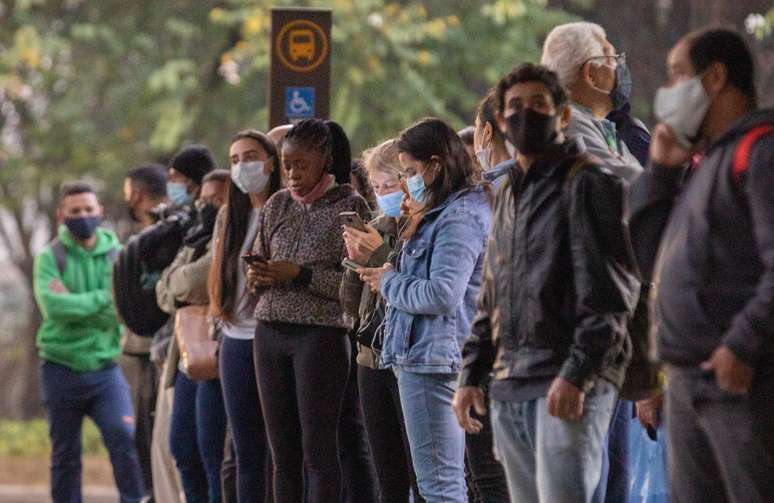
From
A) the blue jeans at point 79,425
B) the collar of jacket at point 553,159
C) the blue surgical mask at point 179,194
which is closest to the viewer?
the collar of jacket at point 553,159

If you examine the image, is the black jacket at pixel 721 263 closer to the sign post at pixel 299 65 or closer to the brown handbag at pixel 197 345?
the brown handbag at pixel 197 345

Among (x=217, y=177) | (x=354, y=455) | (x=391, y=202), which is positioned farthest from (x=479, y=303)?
(x=217, y=177)

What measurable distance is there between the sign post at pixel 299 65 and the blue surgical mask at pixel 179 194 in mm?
837

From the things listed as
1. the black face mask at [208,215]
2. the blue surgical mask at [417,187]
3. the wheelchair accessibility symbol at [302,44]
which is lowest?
the black face mask at [208,215]

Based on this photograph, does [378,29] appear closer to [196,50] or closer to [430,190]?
[196,50]

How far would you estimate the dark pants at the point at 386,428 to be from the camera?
7.45 m

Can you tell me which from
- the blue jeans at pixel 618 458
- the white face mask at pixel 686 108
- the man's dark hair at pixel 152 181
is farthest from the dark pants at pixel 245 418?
the white face mask at pixel 686 108

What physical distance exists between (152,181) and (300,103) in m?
1.90

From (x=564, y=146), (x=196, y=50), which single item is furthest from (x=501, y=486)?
(x=196, y=50)

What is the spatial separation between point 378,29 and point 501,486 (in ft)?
37.3

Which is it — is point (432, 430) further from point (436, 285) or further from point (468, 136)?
point (468, 136)

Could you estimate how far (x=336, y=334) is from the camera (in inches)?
311

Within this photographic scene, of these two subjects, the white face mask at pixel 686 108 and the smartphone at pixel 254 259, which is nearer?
the white face mask at pixel 686 108

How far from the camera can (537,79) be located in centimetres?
575
